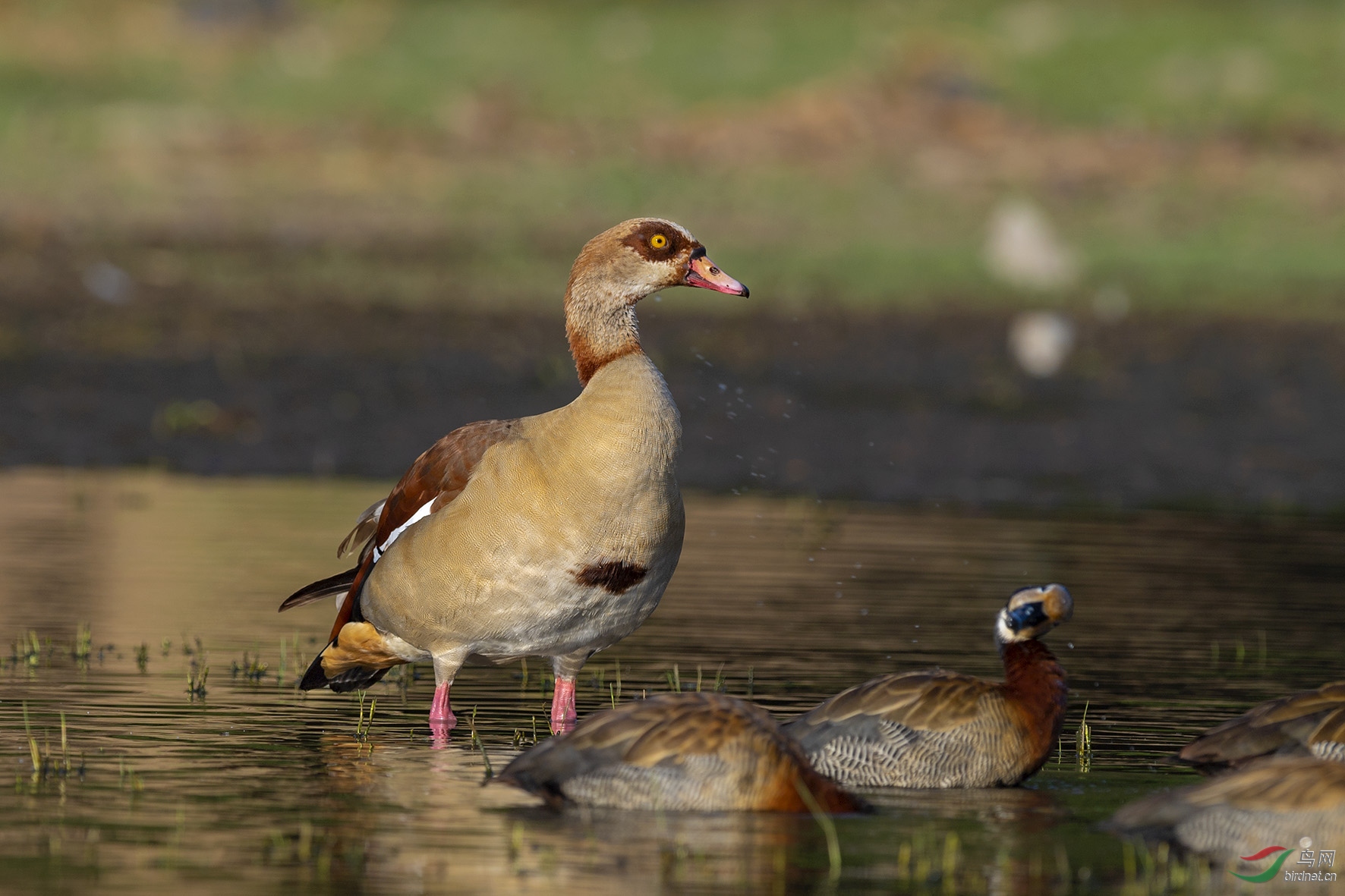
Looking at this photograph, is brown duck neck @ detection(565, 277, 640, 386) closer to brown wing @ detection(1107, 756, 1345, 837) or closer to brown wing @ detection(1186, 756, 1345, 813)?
brown wing @ detection(1107, 756, 1345, 837)

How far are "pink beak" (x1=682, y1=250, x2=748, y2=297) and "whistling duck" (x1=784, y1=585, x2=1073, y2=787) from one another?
2.18m

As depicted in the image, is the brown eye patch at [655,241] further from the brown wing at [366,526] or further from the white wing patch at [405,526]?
the brown wing at [366,526]

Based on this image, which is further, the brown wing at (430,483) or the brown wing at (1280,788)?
the brown wing at (430,483)

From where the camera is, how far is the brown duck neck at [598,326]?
34.2 feet

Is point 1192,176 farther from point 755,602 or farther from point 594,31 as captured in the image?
point 755,602

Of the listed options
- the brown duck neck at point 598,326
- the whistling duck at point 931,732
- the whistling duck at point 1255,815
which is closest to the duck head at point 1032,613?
the whistling duck at point 931,732

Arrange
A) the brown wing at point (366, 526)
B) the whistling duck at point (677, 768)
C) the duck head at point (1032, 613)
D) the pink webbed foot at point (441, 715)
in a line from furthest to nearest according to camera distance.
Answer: the brown wing at point (366, 526), the pink webbed foot at point (441, 715), the duck head at point (1032, 613), the whistling duck at point (677, 768)

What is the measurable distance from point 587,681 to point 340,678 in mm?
1520

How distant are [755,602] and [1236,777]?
605cm

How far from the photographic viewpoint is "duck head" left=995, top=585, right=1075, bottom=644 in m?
9.50

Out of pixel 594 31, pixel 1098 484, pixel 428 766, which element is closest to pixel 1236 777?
pixel 428 766

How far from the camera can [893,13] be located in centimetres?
3697

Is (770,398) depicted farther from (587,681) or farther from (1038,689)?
(1038,689)

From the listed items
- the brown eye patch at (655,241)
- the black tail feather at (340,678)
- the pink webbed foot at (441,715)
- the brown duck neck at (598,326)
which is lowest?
the pink webbed foot at (441,715)
